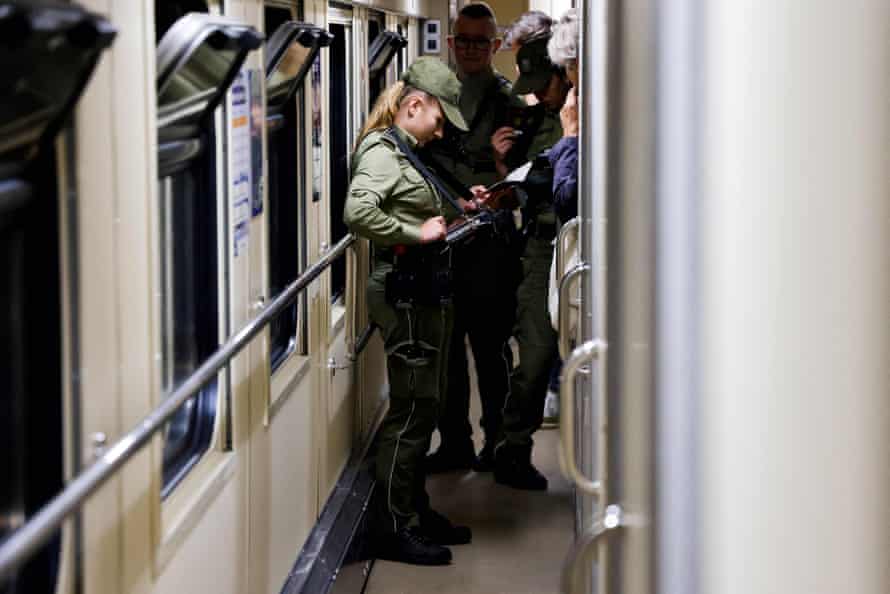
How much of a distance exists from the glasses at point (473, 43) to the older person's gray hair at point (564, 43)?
1.21 metres

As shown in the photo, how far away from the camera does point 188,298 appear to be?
299cm

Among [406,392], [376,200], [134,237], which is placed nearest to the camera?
[134,237]

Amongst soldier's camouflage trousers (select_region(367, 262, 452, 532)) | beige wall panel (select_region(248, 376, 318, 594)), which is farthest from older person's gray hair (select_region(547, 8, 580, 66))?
beige wall panel (select_region(248, 376, 318, 594))

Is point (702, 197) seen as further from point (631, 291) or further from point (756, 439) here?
point (631, 291)

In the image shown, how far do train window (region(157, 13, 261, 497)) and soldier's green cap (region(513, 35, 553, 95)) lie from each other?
323cm

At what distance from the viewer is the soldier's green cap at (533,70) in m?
6.24

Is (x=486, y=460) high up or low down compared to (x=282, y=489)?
down

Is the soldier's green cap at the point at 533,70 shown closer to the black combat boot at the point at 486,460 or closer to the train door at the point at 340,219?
the train door at the point at 340,219

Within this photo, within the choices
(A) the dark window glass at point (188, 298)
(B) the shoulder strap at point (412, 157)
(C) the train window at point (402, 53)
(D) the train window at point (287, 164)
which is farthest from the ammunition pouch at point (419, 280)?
(C) the train window at point (402, 53)

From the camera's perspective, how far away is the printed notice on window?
3.25 metres

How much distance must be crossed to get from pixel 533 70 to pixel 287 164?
208cm

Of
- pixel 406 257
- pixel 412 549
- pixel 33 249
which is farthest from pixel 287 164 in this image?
pixel 33 249

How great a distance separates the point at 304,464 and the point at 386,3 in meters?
2.88

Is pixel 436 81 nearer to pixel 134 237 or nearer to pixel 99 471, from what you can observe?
pixel 134 237
